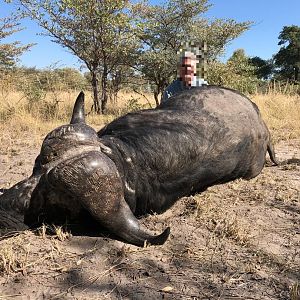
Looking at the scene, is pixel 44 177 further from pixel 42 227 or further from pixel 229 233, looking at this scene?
pixel 229 233

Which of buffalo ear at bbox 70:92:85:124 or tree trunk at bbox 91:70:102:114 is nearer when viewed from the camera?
buffalo ear at bbox 70:92:85:124

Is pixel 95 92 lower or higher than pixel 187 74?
lower

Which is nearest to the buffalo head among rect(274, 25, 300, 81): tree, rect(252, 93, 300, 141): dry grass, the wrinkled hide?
the wrinkled hide

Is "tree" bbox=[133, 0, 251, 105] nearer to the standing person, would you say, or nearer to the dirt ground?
the standing person

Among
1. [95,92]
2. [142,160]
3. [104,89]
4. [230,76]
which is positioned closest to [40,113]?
[95,92]

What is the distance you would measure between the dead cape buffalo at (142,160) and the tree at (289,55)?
3001cm

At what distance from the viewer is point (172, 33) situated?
12.7 m

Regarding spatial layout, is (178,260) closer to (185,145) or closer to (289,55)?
(185,145)

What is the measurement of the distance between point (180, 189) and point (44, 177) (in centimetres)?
126

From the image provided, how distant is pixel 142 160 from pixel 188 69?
3.01 m

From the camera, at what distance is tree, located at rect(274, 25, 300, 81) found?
Answer: 3316 centimetres

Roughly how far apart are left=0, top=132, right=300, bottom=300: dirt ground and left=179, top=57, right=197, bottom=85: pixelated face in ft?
8.67

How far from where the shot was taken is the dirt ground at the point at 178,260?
2.38 meters

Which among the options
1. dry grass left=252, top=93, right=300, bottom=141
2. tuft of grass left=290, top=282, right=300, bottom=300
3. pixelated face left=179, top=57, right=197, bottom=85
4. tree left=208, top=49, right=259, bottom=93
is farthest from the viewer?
tree left=208, top=49, right=259, bottom=93
